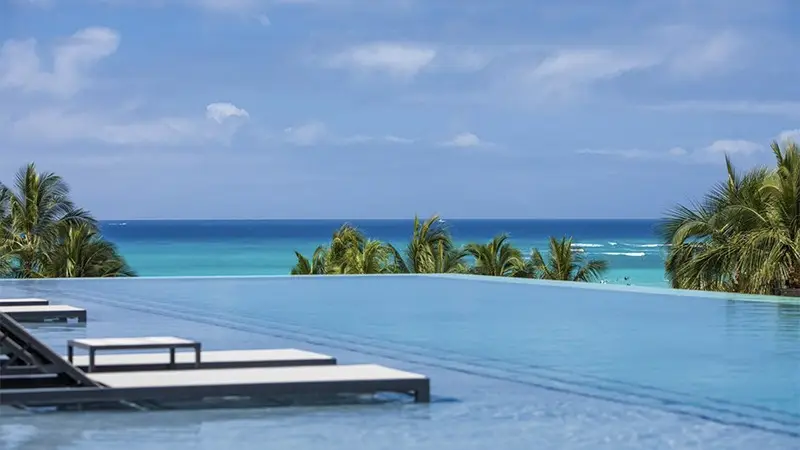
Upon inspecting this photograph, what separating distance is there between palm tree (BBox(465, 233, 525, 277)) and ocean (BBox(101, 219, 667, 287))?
79.6ft

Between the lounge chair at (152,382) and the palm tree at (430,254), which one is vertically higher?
the palm tree at (430,254)

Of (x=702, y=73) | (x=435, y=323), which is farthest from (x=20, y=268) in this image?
(x=702, y=73)

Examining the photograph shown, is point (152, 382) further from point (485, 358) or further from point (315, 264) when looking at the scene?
point (315, 264)

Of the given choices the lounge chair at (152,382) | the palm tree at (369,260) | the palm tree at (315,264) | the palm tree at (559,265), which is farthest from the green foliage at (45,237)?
the lounge chair at (152,382)

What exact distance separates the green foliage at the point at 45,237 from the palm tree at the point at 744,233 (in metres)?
10.0

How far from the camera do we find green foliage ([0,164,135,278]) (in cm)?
2348

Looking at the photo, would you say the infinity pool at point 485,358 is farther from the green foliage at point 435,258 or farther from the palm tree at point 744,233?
the green foliage at point 435,258

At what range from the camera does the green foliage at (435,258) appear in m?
23.0

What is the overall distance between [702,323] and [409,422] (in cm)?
548

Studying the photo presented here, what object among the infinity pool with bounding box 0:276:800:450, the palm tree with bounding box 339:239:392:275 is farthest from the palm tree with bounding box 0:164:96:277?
the infinity pool with bounding box 0:276:800:450

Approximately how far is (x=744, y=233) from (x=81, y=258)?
1202cm

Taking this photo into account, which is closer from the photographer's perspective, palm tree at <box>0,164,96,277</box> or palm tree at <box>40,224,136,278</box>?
palm tree at <box>40,224,136,278</box>

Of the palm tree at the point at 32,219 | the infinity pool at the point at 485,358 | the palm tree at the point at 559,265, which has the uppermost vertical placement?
the palm tree at the point at 32,219

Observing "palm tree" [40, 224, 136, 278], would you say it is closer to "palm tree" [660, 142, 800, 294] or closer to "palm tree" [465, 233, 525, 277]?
"palm tree" [465, 233, 525, 277]
